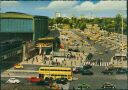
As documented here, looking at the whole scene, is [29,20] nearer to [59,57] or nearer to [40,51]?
[40,51]

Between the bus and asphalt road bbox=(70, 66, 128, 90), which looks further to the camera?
the bus

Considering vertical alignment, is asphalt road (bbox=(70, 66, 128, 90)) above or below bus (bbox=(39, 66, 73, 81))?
below

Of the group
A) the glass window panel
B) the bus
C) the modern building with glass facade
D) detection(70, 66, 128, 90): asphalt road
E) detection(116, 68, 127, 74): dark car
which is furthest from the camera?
the glass window panel

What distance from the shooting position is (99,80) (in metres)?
34.2

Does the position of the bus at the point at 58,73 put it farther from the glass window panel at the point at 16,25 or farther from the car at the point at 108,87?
the glass window panel at the point at 16,25

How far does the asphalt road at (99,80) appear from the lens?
3143cm


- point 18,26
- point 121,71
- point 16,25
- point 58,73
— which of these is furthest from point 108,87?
point 16,25

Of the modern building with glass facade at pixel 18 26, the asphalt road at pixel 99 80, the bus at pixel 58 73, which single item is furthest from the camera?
the modern building with glass facade at pixel 18 26

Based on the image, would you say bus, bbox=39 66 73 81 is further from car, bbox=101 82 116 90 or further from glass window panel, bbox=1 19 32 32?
glass window panel, bbox=1 19 32 32

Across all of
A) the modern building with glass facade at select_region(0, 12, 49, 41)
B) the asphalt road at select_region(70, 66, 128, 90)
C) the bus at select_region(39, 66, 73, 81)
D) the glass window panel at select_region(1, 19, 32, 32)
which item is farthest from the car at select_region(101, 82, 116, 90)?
the glass window panel at select_region(1, 19, 32, 32)

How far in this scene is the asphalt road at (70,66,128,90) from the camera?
3143 centimetres

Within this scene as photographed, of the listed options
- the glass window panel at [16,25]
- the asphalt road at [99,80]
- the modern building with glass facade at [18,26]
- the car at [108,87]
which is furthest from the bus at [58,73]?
the glass window panel at [16,25]

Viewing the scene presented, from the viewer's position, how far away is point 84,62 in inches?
1828

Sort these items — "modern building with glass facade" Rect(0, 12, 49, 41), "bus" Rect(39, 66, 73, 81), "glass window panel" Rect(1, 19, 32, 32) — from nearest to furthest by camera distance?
"bus" Rect(39, 66, 73, 81) < "modern building with glass facade" Rect(0, 12, 49, 41) < "glass window panel" Rect(1, 19, 32, 32)
